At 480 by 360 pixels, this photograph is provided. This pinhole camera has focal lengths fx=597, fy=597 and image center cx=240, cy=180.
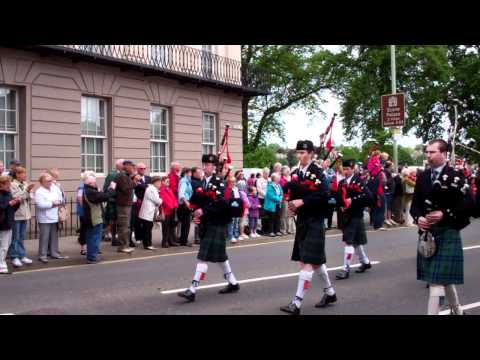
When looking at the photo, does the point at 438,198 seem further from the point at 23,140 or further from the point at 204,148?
the point at 204,148

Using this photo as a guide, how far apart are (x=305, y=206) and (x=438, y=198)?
1.83m

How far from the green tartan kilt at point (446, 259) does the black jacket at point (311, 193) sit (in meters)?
1.64

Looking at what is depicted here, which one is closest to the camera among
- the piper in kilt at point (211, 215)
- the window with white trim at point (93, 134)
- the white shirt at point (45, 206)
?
the piper in kilt at point (211, 215)

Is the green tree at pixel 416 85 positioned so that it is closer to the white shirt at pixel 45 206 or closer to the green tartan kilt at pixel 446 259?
the white shirt at pixel 45 206

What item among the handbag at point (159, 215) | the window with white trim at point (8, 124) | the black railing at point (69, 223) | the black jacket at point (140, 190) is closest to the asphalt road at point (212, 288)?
the handbag at point (159, 215)

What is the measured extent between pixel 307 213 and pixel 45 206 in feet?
21.4

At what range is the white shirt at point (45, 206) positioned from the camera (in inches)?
473

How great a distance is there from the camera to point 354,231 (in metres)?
10.4

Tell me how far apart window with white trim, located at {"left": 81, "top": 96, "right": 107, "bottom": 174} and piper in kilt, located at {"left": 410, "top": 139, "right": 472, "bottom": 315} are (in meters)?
13.4

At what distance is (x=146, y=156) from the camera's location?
1988 cm

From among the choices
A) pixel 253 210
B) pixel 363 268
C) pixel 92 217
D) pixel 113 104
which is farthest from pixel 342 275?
pixel 113 104
